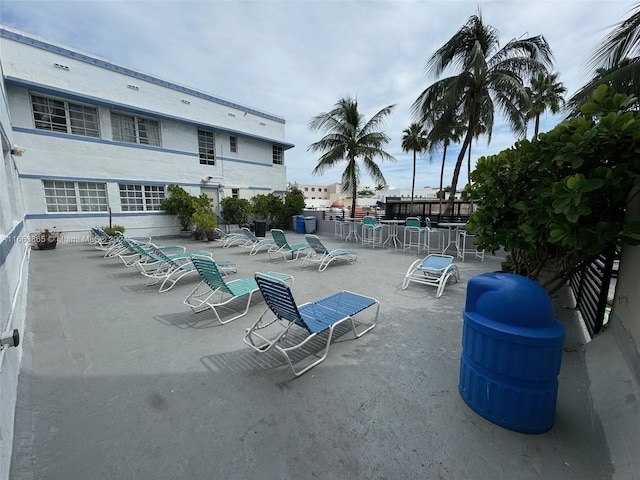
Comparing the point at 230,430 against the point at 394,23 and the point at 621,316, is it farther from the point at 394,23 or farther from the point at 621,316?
the point at 394,23

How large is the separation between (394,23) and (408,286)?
20.7ft

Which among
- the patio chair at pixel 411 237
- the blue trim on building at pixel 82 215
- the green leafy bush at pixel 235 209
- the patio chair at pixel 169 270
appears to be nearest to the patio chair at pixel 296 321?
the patio chair at pixel 169 270

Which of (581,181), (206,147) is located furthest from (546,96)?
(581,181)

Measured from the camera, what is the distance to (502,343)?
2033 millimetres

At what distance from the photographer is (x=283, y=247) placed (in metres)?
8.74

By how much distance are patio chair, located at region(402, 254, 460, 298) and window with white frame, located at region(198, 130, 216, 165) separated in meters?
14.9

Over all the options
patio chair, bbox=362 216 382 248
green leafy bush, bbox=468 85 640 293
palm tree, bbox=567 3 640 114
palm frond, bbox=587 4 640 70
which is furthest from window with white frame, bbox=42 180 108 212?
palm frond, bbox=587 4 640 70

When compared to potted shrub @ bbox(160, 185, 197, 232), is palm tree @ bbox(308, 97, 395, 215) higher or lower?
higher

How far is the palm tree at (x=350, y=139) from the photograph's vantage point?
50.9 feet

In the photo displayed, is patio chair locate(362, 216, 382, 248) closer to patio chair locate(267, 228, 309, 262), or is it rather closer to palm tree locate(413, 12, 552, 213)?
patio chair locate(267, 228, 309, 262)

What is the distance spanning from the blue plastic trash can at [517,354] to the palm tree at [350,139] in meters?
14.7

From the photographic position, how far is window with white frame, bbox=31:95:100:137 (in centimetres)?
1145

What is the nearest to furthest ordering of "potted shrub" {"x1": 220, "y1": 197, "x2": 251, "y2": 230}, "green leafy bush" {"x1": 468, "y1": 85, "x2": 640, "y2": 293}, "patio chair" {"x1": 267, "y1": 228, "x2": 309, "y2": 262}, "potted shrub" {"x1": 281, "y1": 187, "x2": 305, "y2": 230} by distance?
"green leafy bush" {"x1": 468, "y1": 85, "x2": 640, "y2": 293}, "patio chair" {"x1": 267, "y1": 228, "x2": 309, "y2": 262}, "potted shrub" {"x1": 220, "y1": 197, "x2": 251, "y2": 230}, "potted shrub" {"x1": 281, "y1": 187, "x2": 305, "y2": 230}

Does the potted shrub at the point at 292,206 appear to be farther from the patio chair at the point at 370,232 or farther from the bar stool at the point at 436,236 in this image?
the bar stool at the point at 436,236
